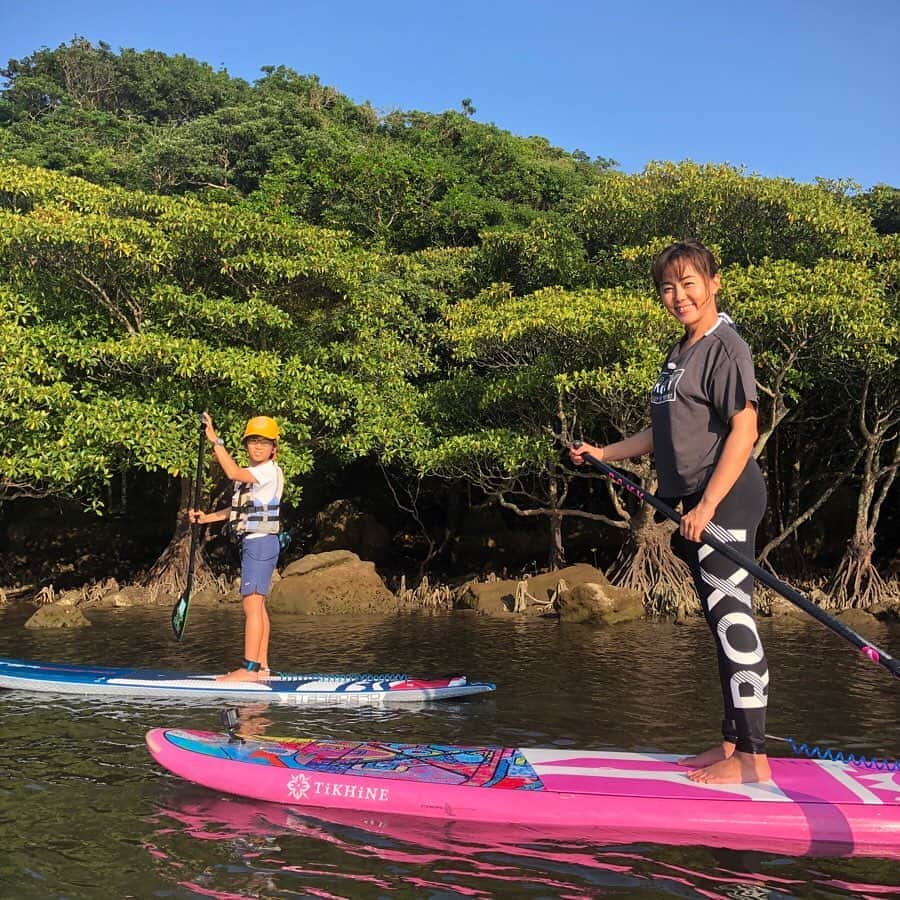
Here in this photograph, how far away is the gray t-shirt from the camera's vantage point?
161 inches

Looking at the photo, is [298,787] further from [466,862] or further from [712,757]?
[712,757]

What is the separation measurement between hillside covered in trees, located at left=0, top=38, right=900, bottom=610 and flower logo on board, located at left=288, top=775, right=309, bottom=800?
10017mm

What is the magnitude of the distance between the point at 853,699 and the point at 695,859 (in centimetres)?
416

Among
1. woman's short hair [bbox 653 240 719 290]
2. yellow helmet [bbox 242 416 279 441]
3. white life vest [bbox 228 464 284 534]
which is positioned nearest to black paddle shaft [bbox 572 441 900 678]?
woman's short hair [bbox 653 240 719 290]

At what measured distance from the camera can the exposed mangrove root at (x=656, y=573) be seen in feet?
48.4

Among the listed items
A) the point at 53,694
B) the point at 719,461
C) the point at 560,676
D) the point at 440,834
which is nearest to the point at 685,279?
the point at 719,461

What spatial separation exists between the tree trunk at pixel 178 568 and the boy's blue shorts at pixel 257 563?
9.48m

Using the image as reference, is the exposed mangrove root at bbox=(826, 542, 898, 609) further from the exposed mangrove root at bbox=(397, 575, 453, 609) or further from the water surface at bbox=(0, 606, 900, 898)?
the exposed mangrove root at bbox=(397, 575, 453, 609)

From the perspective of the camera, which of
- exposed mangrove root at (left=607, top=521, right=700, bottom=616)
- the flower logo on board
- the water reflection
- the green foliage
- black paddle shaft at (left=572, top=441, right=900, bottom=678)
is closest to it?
the water reflection

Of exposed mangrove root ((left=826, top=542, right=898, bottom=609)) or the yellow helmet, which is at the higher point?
the yellow helmet

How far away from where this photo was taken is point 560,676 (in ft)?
28.5

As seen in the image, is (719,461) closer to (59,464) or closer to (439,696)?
(439,696)

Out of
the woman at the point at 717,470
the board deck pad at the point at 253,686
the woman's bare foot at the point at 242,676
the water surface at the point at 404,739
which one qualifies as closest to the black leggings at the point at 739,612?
the woman at the point at 717,470

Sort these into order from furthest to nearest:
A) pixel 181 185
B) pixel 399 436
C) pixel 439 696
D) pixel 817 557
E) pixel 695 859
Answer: pixel 181 185, pixel 817 557, pixel 399 436, pixel 439 696, pixel 695 859
